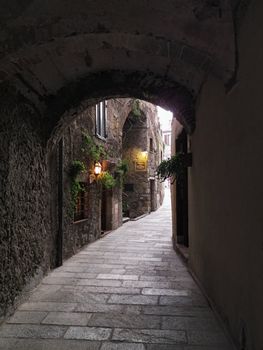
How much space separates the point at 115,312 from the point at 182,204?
4409mm

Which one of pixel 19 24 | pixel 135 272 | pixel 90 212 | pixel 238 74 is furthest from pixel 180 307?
pixel 90 212

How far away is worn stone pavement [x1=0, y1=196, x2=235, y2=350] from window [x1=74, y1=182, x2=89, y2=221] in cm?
191

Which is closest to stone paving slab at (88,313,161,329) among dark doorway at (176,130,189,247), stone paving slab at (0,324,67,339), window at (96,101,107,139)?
stone paving slab at (0,324,67,339)

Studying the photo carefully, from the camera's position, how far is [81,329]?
3.19 meters

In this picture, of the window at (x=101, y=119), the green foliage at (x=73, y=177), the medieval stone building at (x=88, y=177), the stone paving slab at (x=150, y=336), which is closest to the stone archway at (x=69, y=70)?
the medieval stone building at (x=88, y=177)

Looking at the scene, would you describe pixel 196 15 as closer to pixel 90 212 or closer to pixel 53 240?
pixel 53 240

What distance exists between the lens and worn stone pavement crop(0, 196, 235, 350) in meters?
2.93

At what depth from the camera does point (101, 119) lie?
10.1 meters

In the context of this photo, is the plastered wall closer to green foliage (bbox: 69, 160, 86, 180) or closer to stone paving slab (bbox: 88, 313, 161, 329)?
stone paving slab (bbox: 88, 313, 161, 329)

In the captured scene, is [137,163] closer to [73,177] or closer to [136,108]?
[136,108]

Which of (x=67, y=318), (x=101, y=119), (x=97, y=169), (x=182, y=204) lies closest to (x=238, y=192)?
(x=67, y=318)

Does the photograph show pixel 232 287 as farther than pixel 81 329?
No

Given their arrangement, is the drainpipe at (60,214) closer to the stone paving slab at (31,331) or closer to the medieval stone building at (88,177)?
the medieval stone building at (88,177)

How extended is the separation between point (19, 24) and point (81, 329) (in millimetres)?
2618
